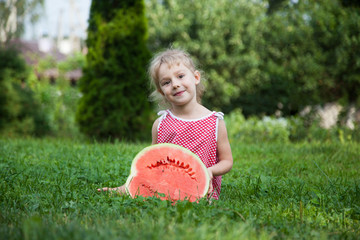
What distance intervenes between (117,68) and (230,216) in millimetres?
5585

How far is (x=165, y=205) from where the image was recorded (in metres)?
2.19

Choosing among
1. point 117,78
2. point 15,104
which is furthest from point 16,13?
point 117,78

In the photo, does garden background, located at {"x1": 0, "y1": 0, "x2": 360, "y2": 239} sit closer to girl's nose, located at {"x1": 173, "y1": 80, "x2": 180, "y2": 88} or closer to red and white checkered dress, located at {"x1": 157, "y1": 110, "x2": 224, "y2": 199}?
red and white checkered dress, located at {"x1": 157, "y1": 110, "x2": 224, "y2": 199}

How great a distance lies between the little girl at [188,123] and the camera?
2.97 meters

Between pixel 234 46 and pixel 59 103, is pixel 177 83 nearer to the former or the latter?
pixel 59 103

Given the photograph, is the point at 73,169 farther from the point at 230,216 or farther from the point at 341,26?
the point at 341,26

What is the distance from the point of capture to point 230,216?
2137 mm

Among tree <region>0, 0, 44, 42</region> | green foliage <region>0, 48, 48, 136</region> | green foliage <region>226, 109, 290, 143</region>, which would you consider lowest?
green foliage <region>226, 109, 290, 143</region>

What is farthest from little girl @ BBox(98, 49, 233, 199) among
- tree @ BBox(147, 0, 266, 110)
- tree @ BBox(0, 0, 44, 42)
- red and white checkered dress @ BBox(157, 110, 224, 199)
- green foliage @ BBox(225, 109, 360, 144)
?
tree @ BBox(0, 0, 44, 42)

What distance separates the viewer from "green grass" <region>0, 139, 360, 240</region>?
173cm

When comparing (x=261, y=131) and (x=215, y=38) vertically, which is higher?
(x=215, y=38)

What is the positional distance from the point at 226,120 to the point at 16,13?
21931 millimetres

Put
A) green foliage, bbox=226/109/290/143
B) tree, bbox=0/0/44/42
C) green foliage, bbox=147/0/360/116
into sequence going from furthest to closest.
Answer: tree, bbox=0/0/44/42, green foliage, bbox=147/0/360/116, green foliage, bbox=226/109/290/143

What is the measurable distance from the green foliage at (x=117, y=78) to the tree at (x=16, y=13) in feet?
57.8
